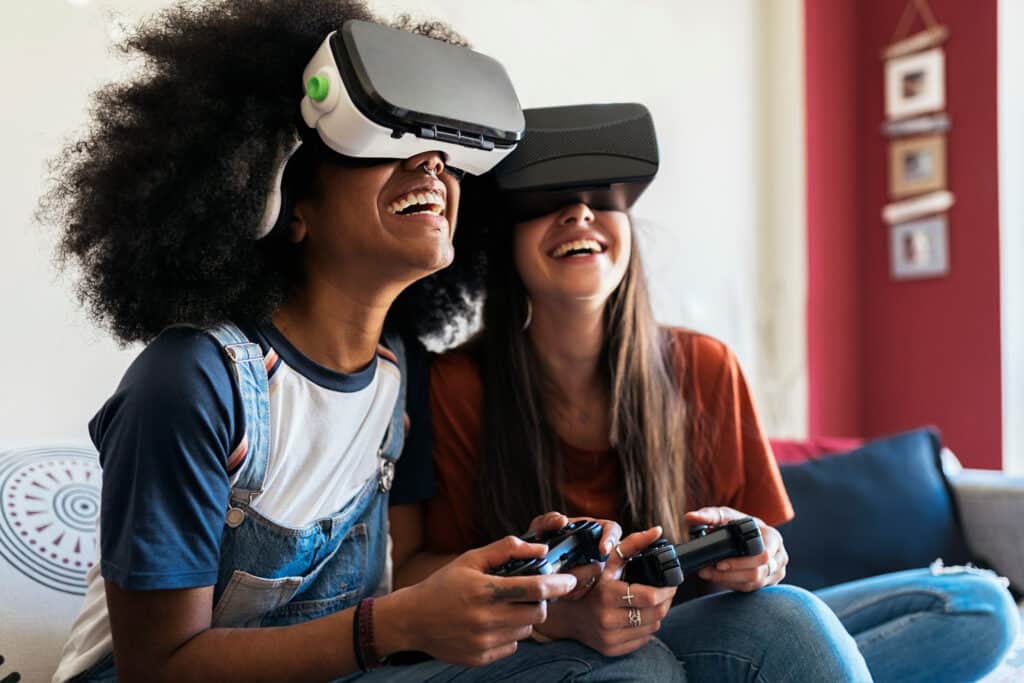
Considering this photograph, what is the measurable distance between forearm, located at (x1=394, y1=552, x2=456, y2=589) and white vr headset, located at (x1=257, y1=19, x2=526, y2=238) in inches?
20.4

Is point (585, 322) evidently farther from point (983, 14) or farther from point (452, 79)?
point (983, 14)

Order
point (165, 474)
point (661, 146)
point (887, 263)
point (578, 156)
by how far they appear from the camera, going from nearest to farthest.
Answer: point (165, 474), point (578, 156), point (661, 146), point (887, 263)

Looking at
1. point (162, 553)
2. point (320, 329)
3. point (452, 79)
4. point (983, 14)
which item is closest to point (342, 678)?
point (162, 553)

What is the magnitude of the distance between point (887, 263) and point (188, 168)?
266cm

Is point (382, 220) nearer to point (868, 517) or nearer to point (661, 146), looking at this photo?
point (868, 517)

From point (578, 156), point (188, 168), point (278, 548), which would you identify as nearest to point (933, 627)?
point (578, 156)

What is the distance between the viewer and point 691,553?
3.70ft

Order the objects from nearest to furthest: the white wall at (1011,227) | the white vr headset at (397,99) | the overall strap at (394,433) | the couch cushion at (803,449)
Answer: the white vr headset at (397,99)
the overall strap at (394,433)
the couch cushion at (803,449)
the white wall at (1011,227)

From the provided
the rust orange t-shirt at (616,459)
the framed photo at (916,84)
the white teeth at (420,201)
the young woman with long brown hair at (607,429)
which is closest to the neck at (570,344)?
the young woman with long brown hair at (607,429)

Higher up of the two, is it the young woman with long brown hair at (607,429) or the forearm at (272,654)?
the young woman with long brown hair at (607,429)

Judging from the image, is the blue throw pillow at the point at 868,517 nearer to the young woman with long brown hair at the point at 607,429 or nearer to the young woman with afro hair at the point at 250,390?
the young woman with long brown hair at the point at 607,429

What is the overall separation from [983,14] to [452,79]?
7.97ft

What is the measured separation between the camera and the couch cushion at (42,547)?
1.23 meters

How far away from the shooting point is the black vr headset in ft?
4.25
